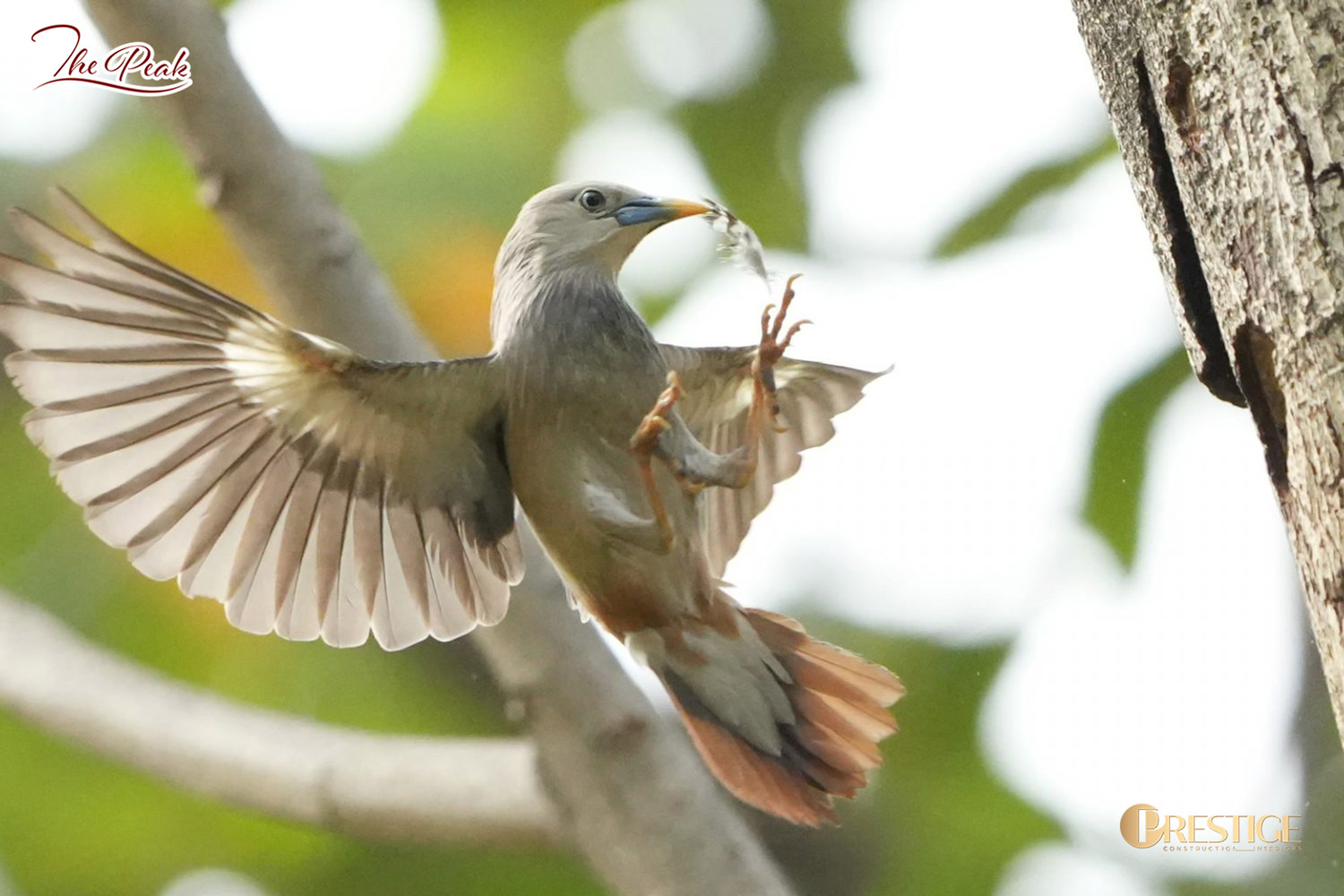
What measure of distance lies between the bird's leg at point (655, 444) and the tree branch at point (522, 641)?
13.6 inches

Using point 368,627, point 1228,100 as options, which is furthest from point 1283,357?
point 368,627

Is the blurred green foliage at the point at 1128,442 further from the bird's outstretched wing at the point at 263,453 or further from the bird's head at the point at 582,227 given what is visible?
the bird's outstretched wing at the point at 263,453

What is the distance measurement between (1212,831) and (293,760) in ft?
5.80

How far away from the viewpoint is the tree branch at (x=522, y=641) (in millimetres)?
2195

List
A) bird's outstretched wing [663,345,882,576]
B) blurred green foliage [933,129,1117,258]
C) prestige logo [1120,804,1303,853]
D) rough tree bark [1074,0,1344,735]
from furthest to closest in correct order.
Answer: blurred green foliage [933,129,1117,258] < prestige logo [1120,804,1303,853] < bird's outstretched wing [663,345,882,576] < rough tree bark [1074,0,1344,735]

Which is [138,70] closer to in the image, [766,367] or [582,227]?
[582,227]

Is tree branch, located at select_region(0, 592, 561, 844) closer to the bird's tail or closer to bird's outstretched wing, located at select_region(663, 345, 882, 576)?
the bird's tail

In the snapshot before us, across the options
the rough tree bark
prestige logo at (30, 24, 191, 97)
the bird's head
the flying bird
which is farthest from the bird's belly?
the rough tree bark

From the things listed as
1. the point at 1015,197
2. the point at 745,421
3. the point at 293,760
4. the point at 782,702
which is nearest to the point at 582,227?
the point at 745,421

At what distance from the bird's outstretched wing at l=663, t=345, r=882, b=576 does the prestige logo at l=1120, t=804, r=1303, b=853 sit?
1039 mm

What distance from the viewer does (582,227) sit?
7.77 feet

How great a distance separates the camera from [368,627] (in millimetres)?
2252

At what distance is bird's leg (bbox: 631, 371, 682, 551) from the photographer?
1.93m

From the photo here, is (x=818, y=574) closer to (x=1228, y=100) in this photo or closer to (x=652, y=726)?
(x=652, y=726)
